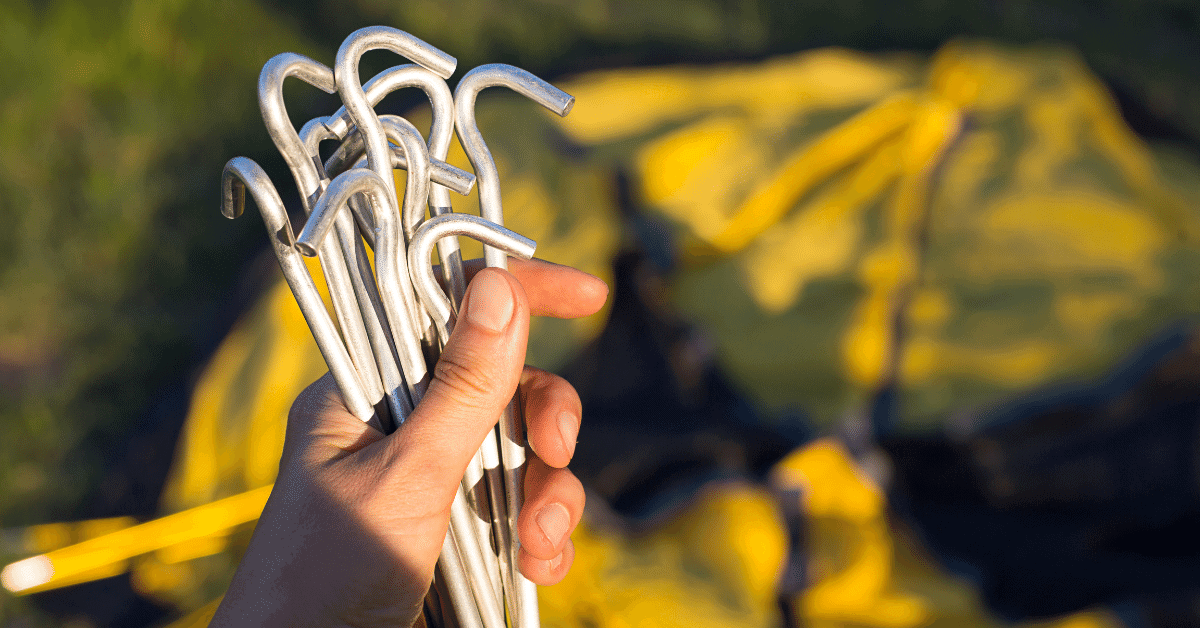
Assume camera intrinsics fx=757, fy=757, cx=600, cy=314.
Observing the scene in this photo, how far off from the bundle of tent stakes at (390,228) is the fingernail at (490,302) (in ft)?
0.08

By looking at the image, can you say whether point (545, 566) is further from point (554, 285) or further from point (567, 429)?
point (554, 285)

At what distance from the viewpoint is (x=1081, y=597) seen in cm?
97

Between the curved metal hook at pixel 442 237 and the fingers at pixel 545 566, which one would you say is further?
the fingers at pixel 545 566

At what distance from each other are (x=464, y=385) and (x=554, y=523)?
19 cm

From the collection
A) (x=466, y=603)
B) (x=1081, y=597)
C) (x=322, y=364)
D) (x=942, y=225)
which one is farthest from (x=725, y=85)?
(x=466, y=603)

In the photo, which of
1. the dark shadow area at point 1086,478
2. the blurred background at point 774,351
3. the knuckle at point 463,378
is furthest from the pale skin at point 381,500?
the dark shadow area at point 1086,478

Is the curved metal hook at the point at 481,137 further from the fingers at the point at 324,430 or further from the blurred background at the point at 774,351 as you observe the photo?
the blurred background at the point at 774,351

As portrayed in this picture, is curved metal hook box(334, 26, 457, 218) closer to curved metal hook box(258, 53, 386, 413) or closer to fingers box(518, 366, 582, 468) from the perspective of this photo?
curved metal hook box(258, 53, 386, 413)

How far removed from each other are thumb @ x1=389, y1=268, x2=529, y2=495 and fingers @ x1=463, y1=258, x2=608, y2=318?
0.55 feet

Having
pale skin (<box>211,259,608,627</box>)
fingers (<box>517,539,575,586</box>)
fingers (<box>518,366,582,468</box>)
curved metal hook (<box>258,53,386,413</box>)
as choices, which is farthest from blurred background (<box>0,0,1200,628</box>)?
curved metal hook (<box>258,53,386,413</box>)

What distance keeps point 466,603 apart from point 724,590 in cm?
48

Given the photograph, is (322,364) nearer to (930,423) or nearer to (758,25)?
(930,423)

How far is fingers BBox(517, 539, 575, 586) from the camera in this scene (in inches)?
25.9

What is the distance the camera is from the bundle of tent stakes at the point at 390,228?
1.59ft
